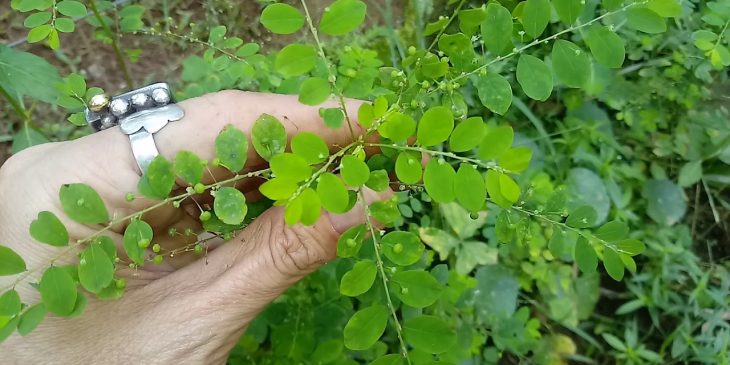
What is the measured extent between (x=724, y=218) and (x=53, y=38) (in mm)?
3103

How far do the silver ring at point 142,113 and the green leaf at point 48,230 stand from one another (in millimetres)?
349

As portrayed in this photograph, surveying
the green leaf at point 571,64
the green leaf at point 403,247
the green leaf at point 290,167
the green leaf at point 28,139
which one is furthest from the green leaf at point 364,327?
the green leaf at point 28,139

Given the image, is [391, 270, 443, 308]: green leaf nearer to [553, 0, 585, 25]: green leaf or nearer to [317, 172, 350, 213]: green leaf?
[317, 172, 350, 213]: green leaf

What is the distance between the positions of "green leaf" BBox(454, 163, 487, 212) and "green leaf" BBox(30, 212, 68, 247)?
2.75 ft

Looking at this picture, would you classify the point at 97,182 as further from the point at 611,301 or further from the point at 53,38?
the point at 611,301

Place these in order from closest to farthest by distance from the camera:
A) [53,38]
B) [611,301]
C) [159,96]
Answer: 1. [159,96]
2. [53,38]
3. [611,301]

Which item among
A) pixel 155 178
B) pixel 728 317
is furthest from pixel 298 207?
pixel 728 317

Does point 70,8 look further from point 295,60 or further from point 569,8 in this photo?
point 569,8

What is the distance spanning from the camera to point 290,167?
1.28m

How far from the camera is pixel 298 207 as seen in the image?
127cm

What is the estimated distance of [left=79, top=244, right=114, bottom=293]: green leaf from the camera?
1.31m

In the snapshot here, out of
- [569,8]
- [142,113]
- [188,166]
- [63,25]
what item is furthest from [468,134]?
[63,25]

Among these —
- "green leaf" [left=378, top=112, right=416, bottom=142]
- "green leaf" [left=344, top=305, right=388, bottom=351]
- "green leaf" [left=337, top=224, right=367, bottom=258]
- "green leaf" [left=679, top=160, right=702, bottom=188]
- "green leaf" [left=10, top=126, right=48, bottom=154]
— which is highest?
"green leaf" [left=378, top=112, right=416, bottom=142]

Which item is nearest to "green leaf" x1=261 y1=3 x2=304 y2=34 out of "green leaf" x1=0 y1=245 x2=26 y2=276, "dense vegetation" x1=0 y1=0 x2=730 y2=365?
"dense vegetation" x1=0 y1=0 x2=730 y2=365
